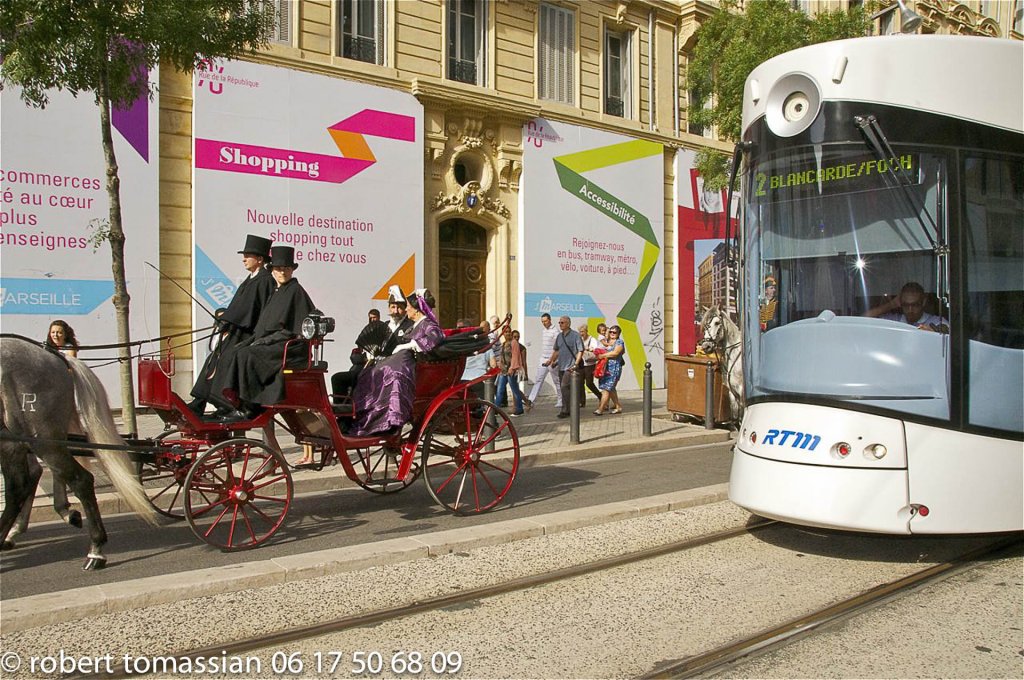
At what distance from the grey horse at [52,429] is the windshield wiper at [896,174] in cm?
526

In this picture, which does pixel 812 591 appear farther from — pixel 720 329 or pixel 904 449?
pixel 720 329

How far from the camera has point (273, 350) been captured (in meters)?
6.17

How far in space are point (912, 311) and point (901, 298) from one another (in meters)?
0.10

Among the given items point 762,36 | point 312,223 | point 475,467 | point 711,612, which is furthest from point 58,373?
point 762,36

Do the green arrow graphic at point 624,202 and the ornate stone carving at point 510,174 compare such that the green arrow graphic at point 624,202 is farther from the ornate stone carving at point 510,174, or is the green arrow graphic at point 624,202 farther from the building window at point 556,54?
the building window at point 556,54

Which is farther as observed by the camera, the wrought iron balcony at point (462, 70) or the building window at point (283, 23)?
the wrought iron balcony at point (462, 70)

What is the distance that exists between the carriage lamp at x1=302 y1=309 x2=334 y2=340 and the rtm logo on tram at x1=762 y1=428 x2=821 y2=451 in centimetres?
317

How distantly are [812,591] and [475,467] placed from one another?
3.10 meters

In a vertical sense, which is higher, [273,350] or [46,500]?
[273,350]

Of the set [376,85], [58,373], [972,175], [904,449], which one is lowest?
[904,449]

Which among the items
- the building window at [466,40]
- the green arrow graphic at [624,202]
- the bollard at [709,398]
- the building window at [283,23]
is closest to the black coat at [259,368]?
the bollard at [709,398]

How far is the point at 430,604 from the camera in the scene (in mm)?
4738

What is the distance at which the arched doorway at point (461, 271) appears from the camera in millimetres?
16984

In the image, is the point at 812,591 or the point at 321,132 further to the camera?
the point at 321,132
